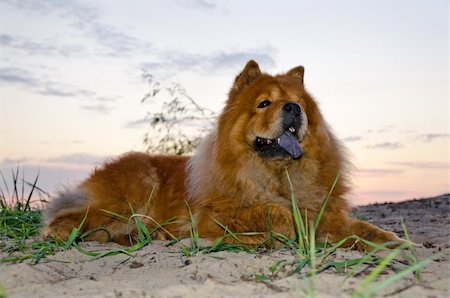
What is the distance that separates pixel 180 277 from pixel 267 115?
1.57m

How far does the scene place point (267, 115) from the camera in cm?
410

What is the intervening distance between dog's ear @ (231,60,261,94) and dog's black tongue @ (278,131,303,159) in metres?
0.68

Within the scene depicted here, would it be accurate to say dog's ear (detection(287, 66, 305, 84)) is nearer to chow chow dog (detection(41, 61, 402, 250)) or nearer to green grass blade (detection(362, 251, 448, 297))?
chow chow dog (detection(41, 61, 402, 250))

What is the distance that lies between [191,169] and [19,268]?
6.21 feet

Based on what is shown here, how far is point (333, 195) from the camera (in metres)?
4.42

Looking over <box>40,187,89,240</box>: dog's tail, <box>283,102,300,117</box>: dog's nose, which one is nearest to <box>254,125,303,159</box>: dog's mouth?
<box>283,102,300,117</box>: dog's nose

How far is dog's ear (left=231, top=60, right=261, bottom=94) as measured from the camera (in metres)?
4.51

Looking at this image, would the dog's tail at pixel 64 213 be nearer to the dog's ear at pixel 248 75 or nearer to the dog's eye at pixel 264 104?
the dog's ear at pixel 248 75

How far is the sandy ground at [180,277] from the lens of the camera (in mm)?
2463

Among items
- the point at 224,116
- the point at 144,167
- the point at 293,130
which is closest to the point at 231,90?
the point at 224,116

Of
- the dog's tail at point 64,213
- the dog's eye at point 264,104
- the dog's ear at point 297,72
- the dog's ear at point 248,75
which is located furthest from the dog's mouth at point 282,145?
the dog's tail at point 64,213

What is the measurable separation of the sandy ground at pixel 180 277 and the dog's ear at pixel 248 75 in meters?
1.42

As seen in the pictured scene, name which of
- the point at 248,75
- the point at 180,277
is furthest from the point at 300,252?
the point at 248,75

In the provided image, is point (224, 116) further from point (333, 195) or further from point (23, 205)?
point (23, 205)
